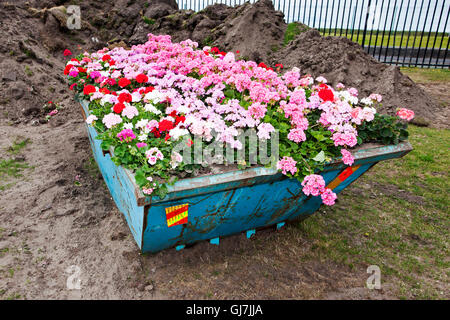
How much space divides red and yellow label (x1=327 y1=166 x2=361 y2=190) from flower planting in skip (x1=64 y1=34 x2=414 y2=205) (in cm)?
19

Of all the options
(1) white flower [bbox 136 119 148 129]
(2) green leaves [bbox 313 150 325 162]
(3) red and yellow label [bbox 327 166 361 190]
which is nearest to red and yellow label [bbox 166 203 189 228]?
(1) white flower [bbox 136 119 148 129]

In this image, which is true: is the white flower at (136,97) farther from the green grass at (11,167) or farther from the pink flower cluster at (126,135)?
the green grass at (11,167)

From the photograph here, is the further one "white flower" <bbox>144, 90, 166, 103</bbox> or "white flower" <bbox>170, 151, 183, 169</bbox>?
"white flower" <bbox>144, 90, 166, 103</bbox>

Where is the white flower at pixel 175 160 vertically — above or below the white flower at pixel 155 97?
below

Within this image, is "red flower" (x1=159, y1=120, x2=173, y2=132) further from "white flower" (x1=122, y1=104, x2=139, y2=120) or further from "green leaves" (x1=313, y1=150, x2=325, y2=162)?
"green leaves" (x1=313, y1=150, x2=325, y2=162)

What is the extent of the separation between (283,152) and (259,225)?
89 cm

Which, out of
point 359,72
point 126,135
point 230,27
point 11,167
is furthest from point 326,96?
point 230,27

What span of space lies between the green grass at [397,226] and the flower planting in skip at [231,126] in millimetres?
1010

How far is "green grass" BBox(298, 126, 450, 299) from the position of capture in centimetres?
287

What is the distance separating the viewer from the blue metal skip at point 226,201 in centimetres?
203

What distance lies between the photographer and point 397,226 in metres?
3.50

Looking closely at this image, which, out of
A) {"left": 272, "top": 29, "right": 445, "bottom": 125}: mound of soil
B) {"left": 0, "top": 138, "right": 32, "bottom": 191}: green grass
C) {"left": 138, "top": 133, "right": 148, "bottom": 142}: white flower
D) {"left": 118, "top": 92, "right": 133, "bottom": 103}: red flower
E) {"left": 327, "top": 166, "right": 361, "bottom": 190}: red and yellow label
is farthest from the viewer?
{"left": 272, "top": 29, "right": 445, "bottom": 125}: mound of soil

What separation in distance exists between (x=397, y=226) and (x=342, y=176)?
135cm

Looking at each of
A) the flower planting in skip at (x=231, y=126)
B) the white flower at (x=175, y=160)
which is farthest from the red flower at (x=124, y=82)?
the white flower at (x=175, y=160)
